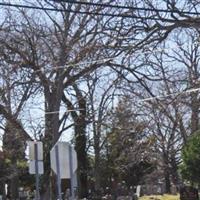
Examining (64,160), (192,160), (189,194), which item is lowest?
(64,160)

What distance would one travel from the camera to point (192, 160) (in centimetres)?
3803

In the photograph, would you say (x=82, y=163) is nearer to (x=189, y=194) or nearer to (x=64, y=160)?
(x=189, y=194)

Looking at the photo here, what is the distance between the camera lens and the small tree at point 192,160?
37.8 m

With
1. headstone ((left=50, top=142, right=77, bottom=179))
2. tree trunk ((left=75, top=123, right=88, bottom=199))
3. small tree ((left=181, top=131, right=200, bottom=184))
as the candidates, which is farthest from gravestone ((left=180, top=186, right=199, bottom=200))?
headstone ((left=50, top=142, right=77, bottom=179))

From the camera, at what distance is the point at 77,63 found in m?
31.2

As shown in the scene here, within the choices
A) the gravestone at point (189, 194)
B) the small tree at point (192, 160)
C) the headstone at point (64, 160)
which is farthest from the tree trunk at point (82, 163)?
the headstone at point (64, 160)

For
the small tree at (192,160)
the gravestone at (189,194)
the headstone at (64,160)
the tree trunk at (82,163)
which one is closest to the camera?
the headstone at (64,160)

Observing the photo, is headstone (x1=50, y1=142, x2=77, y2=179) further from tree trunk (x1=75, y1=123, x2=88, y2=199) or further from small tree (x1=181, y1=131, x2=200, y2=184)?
tree trunk (x1=75, y1=123, x2=88, y2=199)

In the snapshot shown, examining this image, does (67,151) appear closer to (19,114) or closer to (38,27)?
(38,27)

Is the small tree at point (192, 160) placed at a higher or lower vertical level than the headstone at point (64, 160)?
higher

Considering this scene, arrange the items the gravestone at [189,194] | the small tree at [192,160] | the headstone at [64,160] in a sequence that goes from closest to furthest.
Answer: the headstone at [64,160] < the small tree at [192,160] < the gravestone at [189,194]

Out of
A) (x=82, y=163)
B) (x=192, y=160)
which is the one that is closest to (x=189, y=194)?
(x=192, y=160)

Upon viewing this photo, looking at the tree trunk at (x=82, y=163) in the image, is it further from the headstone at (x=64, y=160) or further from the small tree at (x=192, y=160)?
the headstone at (x=64, y=160)

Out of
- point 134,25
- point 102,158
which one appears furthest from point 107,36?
point 102,158
